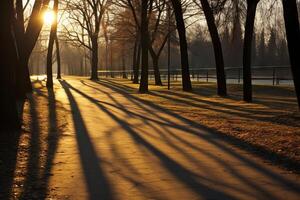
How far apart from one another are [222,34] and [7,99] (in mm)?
14099

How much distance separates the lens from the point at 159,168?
26.9ft

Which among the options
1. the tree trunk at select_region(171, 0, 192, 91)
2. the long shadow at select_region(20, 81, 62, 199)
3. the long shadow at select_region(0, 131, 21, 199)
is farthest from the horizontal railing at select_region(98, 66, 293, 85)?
the long shadow at select_region(0, 131, 21, 199)

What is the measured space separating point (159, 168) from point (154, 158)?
90 cm

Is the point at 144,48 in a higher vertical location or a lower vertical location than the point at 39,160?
higher

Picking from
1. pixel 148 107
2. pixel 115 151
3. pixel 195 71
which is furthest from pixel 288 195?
pixel 195 71

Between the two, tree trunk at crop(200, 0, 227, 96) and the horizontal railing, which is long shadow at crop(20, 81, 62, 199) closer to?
tree trunk at crop(200, 0, 227, 96)

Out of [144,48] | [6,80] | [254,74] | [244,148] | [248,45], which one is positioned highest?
[144,48]

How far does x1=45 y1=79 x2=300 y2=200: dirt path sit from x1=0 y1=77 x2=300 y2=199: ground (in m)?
0.01

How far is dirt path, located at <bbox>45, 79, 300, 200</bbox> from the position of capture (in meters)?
6.67

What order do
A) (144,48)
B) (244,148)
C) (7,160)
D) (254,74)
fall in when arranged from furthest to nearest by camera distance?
(254,74) → (144,48) → (244,148) → (7,160)

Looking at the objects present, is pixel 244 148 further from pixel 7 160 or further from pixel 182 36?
pixel 182 36

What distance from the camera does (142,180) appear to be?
734 centimetres

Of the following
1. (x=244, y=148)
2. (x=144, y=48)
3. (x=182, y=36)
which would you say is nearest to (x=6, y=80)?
(x=244, y=148)

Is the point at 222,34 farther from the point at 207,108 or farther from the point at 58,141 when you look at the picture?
the point at 58,141
